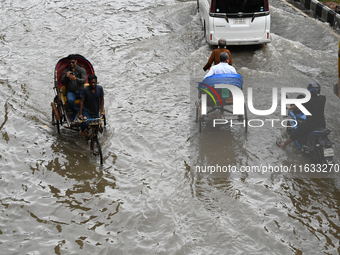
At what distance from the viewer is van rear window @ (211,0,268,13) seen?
1238 cm

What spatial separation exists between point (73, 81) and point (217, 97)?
3.07 m

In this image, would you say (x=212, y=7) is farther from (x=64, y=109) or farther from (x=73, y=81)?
(x=64, y=109)

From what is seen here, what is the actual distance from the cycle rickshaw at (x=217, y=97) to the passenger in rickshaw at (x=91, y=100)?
6.90 ft

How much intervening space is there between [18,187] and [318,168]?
17.8 ft

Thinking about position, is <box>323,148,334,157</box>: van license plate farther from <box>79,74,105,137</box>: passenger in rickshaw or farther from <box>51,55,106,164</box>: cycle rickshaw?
<box>79,74,105,137</box>: passenger in rickshaw

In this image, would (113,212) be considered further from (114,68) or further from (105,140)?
(114,68)

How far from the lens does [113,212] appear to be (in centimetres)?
671

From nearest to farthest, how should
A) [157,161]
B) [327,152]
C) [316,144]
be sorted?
[327,152]
[316,144]
[157,161]

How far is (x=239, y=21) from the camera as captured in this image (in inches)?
490

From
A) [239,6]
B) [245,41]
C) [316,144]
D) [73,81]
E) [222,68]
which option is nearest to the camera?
[316,144]

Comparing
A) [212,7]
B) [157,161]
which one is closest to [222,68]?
[157,161]

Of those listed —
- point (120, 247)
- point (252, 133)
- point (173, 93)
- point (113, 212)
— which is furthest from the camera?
point (173, 93)

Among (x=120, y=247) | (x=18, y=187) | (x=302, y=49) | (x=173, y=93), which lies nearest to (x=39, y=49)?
(x=173, y=93)

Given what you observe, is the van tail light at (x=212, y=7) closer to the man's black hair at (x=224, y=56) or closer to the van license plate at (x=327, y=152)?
the man's black hair at (x=224, y=56)
